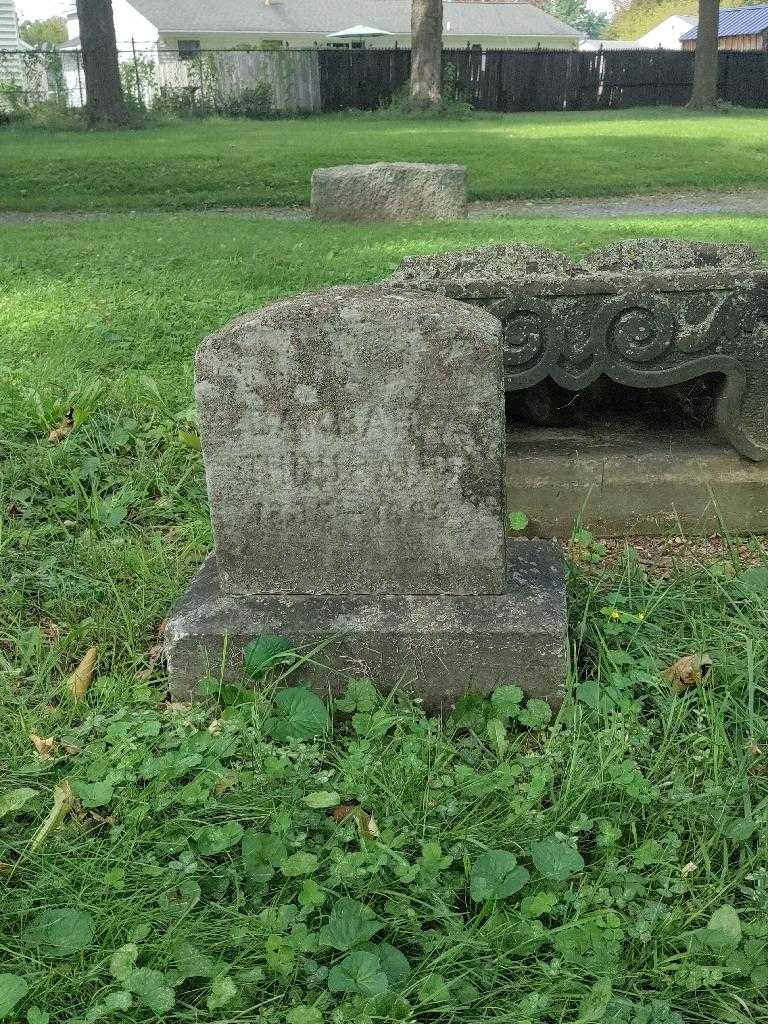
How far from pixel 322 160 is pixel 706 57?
1855 cm

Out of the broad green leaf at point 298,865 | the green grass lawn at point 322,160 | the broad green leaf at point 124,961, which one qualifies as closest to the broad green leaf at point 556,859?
the broad green leaf at point 298,865

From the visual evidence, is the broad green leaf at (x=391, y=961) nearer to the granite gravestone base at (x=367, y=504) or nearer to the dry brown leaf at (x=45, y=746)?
the granite gravestone base at (x=367, y=504)

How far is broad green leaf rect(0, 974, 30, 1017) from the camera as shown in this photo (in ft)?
6.04

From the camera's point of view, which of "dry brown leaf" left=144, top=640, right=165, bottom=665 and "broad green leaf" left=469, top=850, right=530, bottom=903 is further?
"dry brown leaf" left=144, top=640, right=165, bottom=665

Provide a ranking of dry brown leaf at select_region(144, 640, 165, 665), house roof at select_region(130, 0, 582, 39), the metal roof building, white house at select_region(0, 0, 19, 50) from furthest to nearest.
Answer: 1. the metal roof building
2. house roof at select_region(130, 0, 582, 39)
3. white house at select_region(0, 0, 19, 50)
4. dry brown leaf at select_region(144, 640, 165, 665)

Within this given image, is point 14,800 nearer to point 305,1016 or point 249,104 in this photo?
point 305,1016

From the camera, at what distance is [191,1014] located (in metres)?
1.89

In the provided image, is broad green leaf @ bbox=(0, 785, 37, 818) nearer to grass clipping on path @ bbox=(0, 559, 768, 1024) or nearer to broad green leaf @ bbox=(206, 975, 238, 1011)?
grass clipping on path @ bbox=(0, 559, 768, 1024)

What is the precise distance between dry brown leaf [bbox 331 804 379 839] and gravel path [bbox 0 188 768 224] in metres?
→ 9.61

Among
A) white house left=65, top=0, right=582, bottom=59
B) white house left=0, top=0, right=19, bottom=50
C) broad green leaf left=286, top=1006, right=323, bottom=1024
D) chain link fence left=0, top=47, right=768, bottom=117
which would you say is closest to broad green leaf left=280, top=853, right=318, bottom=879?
broad green leaf left=286, top=1006, right=323, bottom=1024

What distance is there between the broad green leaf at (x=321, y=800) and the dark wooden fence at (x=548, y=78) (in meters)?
28.8

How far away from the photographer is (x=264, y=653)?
108 inches

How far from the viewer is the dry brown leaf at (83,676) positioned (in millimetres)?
2879

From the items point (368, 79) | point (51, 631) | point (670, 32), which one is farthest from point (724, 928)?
point (670, 32)
